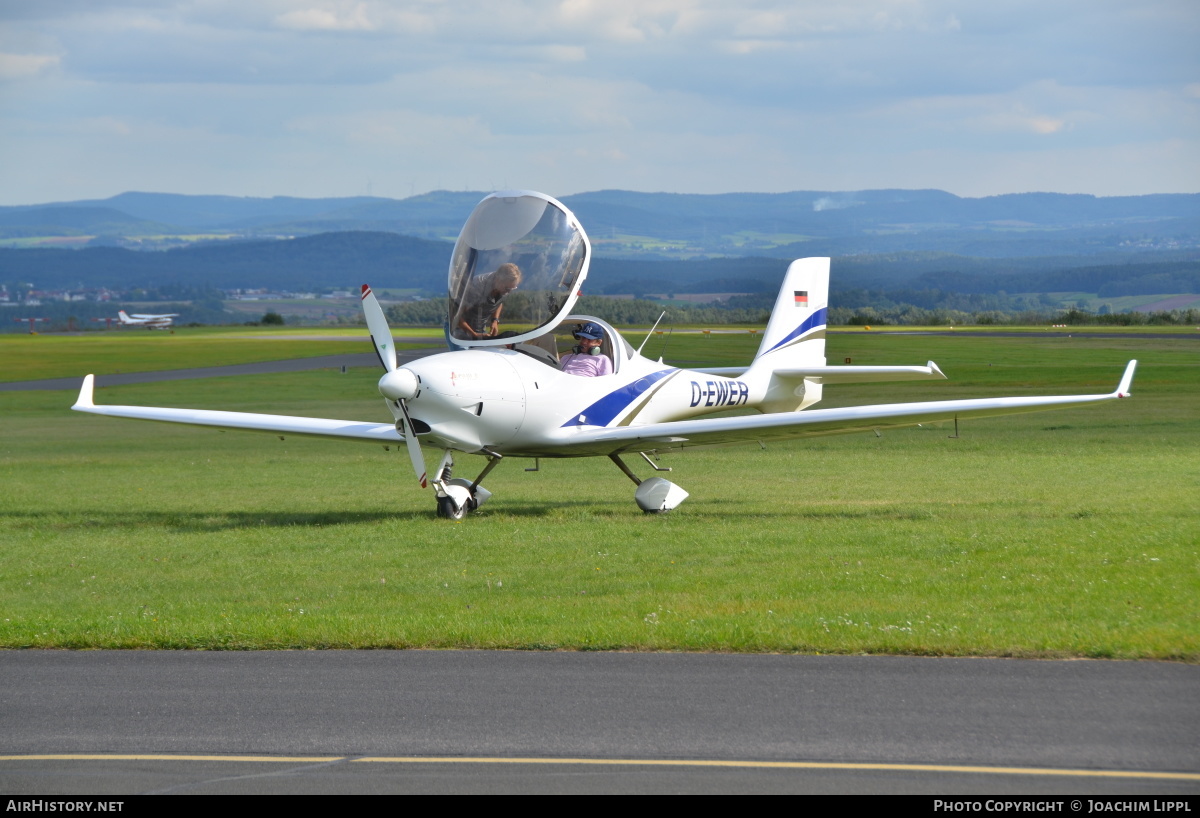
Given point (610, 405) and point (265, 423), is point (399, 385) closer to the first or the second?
point (610, 405)

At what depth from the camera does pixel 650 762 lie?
6055 mm

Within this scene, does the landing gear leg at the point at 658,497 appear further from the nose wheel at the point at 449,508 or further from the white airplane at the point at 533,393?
the nose wheel at the point at 449,508

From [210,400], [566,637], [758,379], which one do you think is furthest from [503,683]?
[210,400]

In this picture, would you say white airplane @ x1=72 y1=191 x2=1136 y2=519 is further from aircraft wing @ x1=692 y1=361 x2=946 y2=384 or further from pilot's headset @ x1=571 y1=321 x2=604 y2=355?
aircraft wing @ x1=692 y1=361 x2=946 y2=384

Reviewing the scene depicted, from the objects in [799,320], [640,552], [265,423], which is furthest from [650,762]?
[799,320]

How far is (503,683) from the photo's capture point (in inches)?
303

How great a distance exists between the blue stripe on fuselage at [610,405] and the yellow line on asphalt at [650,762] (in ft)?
30.4

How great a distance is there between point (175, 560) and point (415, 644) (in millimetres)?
5023

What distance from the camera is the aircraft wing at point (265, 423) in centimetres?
1625

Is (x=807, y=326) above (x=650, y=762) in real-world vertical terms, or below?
above

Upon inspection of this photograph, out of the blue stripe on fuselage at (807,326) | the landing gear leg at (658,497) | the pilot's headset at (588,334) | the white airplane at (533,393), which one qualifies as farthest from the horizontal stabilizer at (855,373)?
the pilot's headset at (588,334)

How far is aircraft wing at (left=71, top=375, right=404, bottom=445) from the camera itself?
53.3 ft

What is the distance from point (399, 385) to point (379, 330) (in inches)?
41.3
